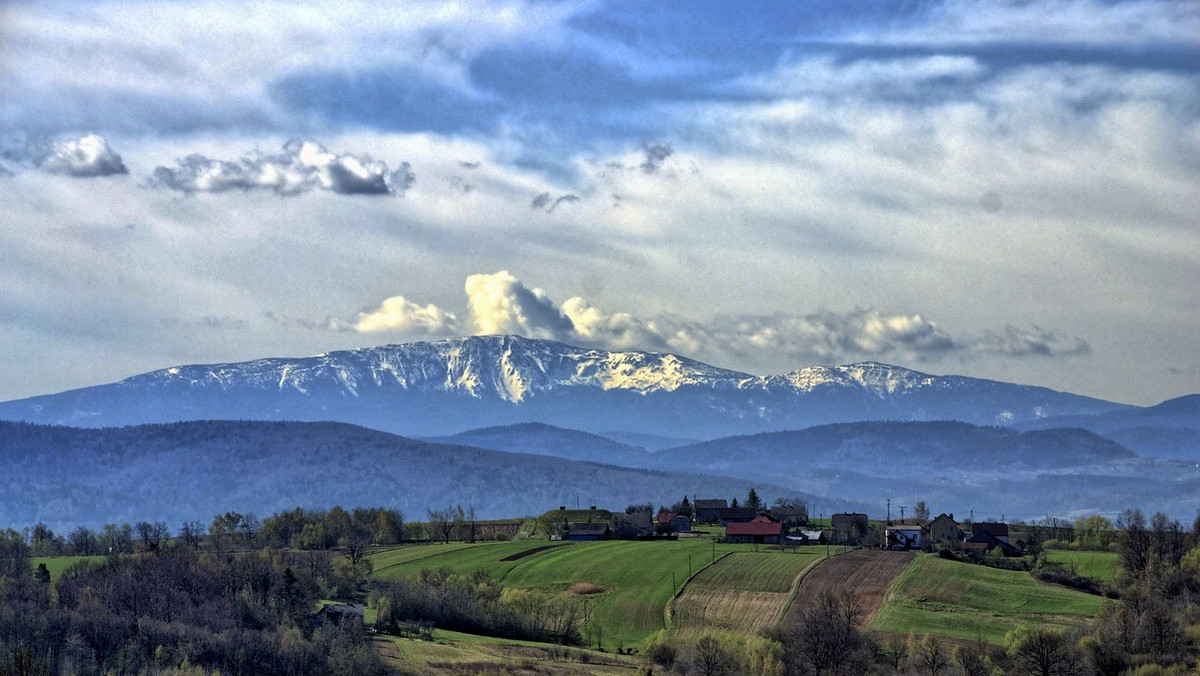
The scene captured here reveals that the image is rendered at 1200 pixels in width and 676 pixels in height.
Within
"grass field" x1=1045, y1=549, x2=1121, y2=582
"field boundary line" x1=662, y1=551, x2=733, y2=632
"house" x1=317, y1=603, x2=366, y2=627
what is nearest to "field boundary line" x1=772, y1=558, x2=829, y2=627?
"field boundary line" x1=662, y1=551, x2=733, y2=632

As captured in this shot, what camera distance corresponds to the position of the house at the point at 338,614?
500 ft

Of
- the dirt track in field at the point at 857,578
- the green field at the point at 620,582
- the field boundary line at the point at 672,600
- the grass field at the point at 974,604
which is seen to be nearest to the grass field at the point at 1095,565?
the grass field at the point at 974,604

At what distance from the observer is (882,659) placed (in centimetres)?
13662

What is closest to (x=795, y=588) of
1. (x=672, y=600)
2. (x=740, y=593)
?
(x=740, y=593)

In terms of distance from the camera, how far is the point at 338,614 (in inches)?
6137

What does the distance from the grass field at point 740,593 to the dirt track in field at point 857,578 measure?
207 centimetres

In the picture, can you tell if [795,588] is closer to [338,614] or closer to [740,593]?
[740,593]

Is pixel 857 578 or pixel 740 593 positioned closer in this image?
pixel 740 593

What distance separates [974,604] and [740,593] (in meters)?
26.9

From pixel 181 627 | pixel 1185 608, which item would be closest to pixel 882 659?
pixel 1185 608

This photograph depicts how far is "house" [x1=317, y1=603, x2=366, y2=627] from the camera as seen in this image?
152 m

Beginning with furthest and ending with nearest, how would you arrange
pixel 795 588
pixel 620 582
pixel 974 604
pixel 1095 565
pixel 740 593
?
pixel 1095 565 → pixel 620 582 → pixel 795 588 → pixel 740 593 → pixel 974 604

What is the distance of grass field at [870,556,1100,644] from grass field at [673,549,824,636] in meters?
12.7

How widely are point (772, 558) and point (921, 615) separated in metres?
40.7
